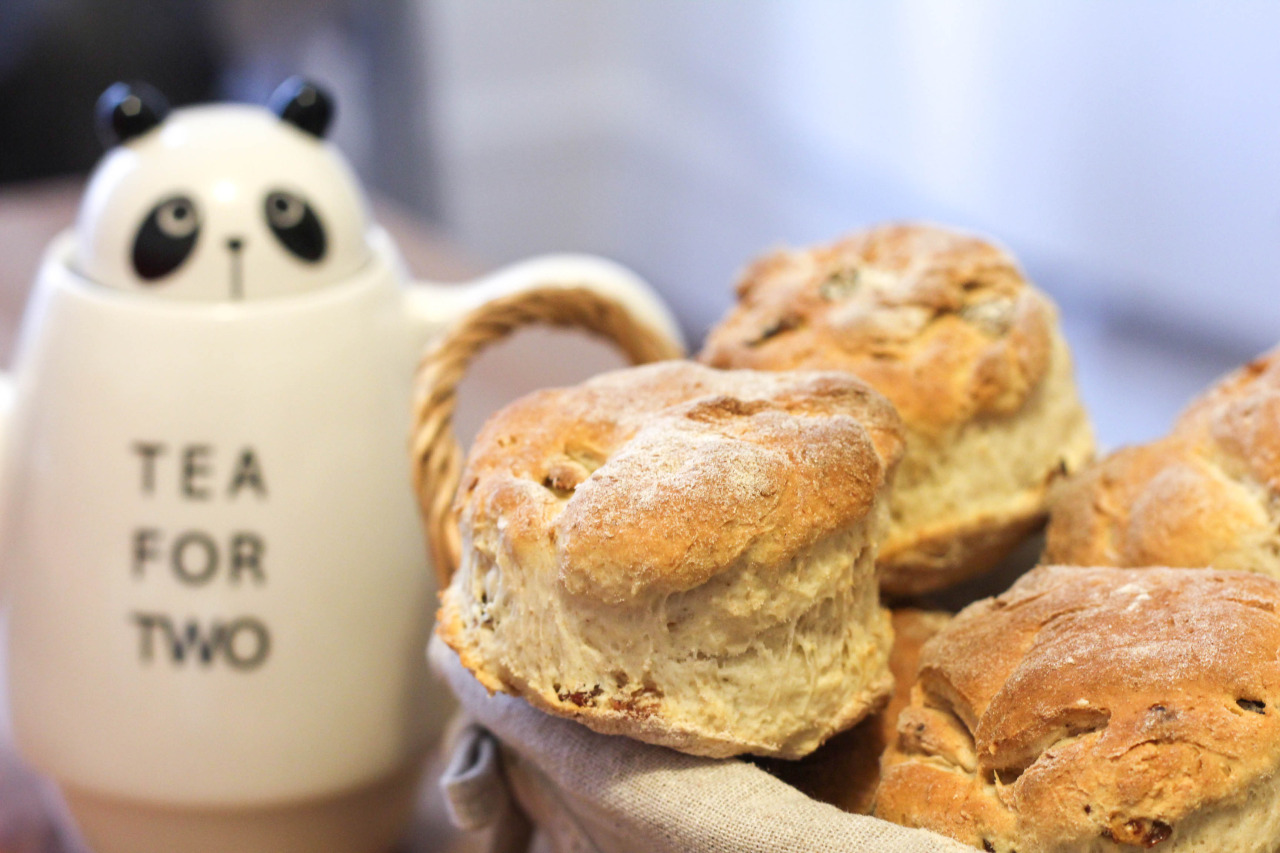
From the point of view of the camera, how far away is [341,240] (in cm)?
81

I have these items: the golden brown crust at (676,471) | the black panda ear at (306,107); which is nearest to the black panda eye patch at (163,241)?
the black panda ear at (306,107)

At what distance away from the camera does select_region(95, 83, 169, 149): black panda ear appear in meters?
0.79

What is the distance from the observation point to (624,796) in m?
0.55

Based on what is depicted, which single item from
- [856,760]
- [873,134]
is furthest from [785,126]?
[856,760]

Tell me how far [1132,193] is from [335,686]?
2.04 metres

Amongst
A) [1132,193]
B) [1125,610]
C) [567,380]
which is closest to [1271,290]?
[1132,193]

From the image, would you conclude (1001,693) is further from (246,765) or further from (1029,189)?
(1029,189)

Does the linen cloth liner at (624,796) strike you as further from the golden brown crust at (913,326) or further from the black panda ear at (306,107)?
the black panda ear at (306,107)

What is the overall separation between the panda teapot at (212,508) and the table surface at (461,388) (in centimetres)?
9

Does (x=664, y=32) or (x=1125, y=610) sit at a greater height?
(x=1125, y=610)

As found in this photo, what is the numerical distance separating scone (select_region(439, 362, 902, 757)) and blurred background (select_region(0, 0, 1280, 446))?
1.26m

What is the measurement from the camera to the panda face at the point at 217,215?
2.51 ft

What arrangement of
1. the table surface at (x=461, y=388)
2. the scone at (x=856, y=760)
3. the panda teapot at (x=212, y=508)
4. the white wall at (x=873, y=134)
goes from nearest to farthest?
the scone at (x=856, y=760) → the panda teapot at (x=212, y=508) → the table surface at (x=461, y=388) → the white wall at (x=873, y=134)

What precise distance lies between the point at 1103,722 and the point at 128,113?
667mm
